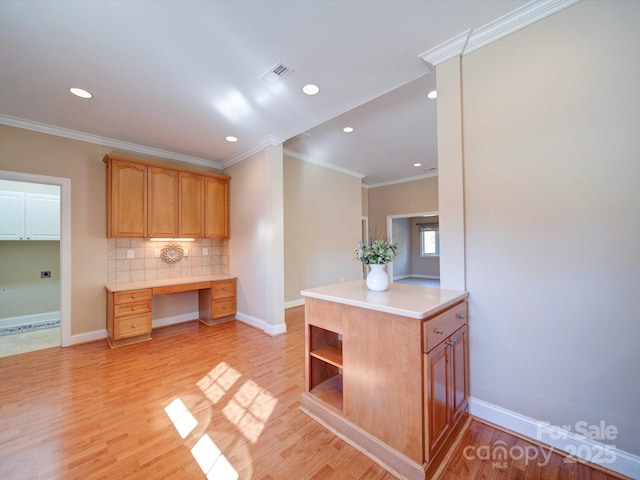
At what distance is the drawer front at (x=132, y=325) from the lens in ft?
10.7

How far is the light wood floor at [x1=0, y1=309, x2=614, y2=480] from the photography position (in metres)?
1.49

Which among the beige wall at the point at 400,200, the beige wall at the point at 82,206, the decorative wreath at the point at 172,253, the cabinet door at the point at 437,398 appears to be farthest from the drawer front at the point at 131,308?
the beige wall at the point at 400,200

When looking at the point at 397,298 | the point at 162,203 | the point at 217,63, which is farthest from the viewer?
the point at 162,203

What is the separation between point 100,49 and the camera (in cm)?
197

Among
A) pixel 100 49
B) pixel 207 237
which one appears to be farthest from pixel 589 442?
pixel 207 237

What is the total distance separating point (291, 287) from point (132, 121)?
3619mm

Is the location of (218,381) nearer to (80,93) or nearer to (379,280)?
(379,280)

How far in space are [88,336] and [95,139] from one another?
275cm

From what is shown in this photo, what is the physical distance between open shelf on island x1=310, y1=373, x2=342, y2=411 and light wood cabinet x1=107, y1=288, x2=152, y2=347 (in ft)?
9.03

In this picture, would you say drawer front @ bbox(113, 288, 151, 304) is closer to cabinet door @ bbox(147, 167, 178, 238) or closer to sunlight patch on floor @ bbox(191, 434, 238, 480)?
cabinet door @ bbox(147, 167, 178, 238)

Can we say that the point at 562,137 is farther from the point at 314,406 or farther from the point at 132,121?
the point at 132,121

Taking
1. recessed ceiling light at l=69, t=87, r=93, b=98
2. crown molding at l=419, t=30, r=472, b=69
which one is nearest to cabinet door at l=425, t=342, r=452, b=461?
crown molding at l=419, t=30, r=472, b=69

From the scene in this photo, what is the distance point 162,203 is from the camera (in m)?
3.87

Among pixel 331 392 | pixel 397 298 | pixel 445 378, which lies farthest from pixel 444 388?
pixel 331 392
